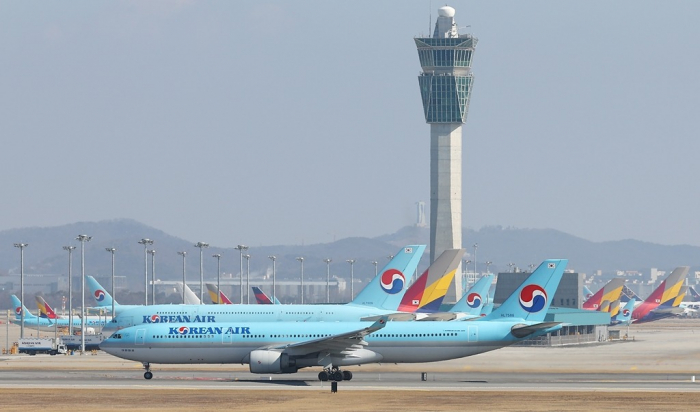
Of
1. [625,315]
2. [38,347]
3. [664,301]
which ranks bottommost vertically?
[38,347]

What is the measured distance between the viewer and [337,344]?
70.9m

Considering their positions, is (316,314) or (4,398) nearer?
(4,398)

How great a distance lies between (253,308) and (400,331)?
21.5 meters

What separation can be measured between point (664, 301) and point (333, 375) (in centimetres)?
12649

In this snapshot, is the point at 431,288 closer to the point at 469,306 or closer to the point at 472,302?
the point at 469,306

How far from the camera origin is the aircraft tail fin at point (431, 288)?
316ft

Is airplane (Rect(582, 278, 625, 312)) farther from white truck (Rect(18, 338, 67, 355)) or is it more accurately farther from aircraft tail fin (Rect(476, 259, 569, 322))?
aircraft tail fin (Rect(476, 259, 569, 322))

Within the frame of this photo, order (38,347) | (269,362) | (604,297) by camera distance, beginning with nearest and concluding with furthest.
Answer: (269,362) < (38,347) < (604,297)

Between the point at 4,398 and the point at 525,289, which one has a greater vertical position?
the point at 525,289

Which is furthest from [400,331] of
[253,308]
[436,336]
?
[253,308]

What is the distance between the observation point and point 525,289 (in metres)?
74.4

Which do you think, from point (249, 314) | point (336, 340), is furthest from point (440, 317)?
point (336, 340)

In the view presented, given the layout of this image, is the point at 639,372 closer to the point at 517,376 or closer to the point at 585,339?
the point at 517,376

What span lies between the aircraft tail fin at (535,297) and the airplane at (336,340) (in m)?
0.03
